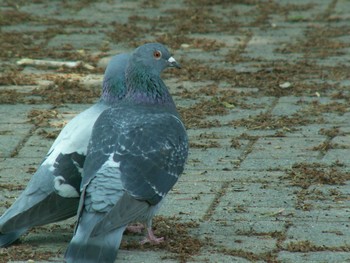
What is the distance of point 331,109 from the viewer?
7.93 m

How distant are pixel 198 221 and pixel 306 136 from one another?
1.85 meters

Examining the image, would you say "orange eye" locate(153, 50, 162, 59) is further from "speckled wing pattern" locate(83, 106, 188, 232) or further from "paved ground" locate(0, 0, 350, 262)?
"paved ground" locate(0, 0, 350, 262)

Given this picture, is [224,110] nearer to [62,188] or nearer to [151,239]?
[151,239]

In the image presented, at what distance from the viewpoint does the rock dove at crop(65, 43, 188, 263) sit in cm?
486

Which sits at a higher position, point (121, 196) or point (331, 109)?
point (121, 196)

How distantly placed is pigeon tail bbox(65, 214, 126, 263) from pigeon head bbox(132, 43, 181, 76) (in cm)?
116

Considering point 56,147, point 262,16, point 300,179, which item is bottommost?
point 262,16

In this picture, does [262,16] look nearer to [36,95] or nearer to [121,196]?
[36,95]

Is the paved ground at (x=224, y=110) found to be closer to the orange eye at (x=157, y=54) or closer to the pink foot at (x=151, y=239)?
the pink foot at (x=151, y=239)

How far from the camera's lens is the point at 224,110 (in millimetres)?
8000

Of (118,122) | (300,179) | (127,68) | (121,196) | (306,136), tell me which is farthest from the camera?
(306,136)

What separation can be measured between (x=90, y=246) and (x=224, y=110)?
3358mm

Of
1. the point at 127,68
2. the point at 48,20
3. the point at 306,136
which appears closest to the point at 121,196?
the point at 127,68

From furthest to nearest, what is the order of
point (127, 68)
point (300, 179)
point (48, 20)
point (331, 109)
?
point (48, 20) → point (331, 109) → point (300, 179) → point (127, 68)
